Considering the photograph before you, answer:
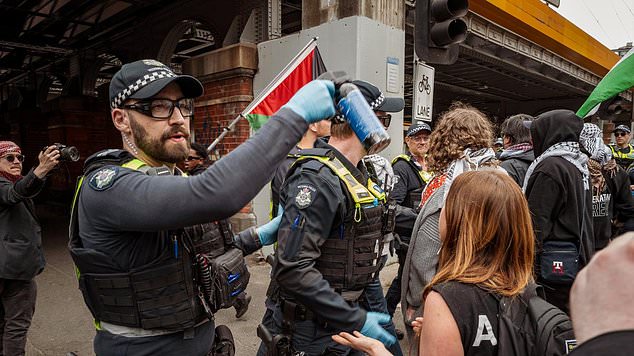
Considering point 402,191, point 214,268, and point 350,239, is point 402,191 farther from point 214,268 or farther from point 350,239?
point 214,268

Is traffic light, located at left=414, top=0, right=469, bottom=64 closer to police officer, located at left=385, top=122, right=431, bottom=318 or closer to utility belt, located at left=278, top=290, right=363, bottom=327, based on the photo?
police officer, located at left=385, top=122, right=431, bottom=318

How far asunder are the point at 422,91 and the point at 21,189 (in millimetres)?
3765

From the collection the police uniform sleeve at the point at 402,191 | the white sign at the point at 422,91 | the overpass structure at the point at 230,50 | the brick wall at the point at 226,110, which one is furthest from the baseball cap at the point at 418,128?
the brick wall at the point at 226,110

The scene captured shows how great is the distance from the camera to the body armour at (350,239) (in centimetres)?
203

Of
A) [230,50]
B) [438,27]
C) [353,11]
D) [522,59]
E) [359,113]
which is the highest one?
[522,59]

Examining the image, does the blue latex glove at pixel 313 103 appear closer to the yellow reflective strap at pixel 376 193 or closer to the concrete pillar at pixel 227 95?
the yellow reflective strap at pixel 376 193

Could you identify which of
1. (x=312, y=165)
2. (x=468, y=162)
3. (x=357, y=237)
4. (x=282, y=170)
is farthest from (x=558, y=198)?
(x=282, y=170)

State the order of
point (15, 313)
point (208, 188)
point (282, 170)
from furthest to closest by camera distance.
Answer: point (282, 170)
point (15, 313)
point (208, 188)

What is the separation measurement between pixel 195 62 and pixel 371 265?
5.57 metres

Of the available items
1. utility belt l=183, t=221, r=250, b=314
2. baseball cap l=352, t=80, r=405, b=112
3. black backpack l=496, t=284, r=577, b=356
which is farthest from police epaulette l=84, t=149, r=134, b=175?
black backpack l=496, t=284, r=577, b=356

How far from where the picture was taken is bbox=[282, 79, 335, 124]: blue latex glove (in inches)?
53.6

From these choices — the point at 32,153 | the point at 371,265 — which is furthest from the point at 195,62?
the point at 32,153

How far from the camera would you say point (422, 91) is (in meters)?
4.37

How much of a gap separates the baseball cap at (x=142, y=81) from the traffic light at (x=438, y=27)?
9.55 feet
